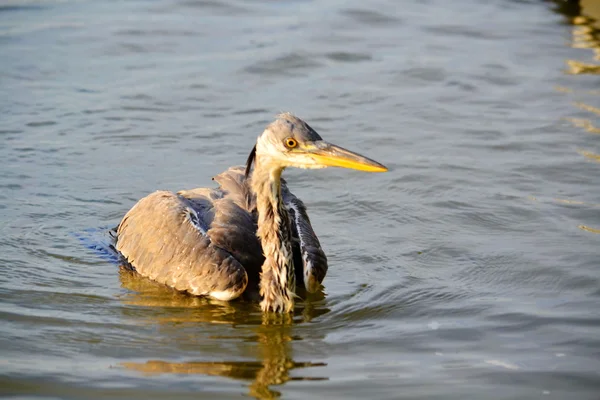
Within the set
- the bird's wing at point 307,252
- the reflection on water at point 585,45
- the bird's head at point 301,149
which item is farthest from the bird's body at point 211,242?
the reflection on water at point 585,45

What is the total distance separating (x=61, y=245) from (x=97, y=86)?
4299 mm

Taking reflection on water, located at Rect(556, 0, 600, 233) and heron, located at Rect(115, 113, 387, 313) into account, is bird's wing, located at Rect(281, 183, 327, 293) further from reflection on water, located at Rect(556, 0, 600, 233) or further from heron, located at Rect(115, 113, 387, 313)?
reflection on water, located at Rect(556, 0, 600, 233)

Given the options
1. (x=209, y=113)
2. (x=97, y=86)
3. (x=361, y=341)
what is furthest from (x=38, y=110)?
(x=361, y=341)

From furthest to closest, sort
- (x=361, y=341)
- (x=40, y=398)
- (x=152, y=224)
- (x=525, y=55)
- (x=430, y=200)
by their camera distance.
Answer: (x=525, y=55) < (x=430, y=200) < (x=152, y=224) < (x=361, y=341) < (x=40, y=398)

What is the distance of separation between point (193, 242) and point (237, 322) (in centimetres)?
75

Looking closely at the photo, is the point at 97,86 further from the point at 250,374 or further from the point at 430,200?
the point at 250,374

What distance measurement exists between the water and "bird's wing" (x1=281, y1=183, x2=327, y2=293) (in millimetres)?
180

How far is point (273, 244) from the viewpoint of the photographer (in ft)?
24.6

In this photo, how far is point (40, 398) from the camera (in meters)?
6.00

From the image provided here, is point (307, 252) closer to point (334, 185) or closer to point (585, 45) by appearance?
point (334, 185)

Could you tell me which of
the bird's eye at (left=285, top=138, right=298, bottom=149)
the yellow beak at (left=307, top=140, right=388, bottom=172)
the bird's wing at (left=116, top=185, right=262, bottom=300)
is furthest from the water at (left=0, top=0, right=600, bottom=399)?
the bird's eye at (left=285, top=138, right=298, bottom=149)

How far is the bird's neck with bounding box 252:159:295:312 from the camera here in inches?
294

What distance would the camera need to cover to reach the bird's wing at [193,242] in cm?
755

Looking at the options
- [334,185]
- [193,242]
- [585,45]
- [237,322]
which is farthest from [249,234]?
[585,45]
